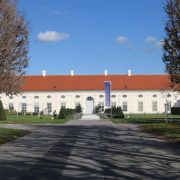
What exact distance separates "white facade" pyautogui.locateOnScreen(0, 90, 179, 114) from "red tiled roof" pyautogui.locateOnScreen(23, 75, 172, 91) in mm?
1007

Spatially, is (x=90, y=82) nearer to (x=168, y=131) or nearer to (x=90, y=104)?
(x=90, y=104)

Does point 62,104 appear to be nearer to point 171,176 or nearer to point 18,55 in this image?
point 18,55

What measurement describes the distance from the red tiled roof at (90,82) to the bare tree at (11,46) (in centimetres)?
5284

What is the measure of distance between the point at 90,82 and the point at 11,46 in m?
57.8

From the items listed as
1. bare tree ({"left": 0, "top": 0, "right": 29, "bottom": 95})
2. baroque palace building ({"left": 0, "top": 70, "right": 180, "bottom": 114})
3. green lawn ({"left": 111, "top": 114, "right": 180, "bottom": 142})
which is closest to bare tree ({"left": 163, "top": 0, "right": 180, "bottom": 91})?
green lawn ({"left": 111, "top": 114, "right": 180, "bottom": 142})

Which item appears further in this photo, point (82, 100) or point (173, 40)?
point (82, 100)

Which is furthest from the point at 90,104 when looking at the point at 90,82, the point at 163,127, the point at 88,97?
the point at 163,127

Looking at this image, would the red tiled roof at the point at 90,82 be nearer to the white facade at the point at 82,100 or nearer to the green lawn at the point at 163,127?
the white facade at the point at 82,100

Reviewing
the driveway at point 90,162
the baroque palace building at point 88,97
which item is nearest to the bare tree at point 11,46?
the driveway at point 90,162

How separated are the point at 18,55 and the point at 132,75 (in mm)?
60497

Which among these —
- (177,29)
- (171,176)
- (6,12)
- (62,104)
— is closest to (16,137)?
(6,12)

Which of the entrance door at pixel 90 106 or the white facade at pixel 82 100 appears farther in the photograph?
the entrance door at pixel 90 106

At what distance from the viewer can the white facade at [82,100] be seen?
71438 millimetres

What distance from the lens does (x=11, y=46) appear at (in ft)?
57.8
